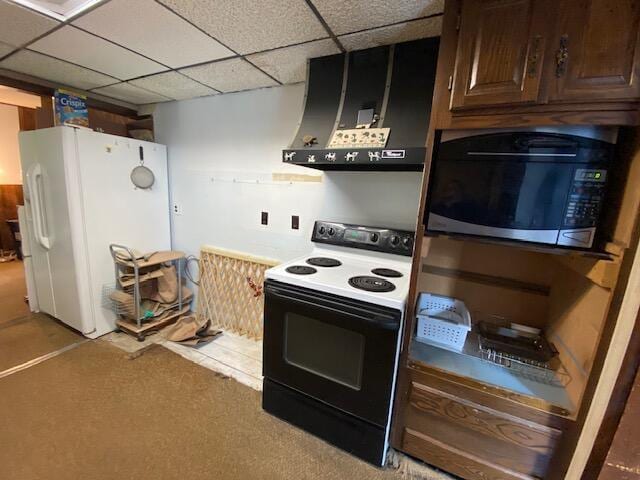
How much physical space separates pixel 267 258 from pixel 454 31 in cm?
194

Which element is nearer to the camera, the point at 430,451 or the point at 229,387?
the point at 430,451

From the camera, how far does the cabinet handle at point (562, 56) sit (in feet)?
3.03

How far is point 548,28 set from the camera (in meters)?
0.93

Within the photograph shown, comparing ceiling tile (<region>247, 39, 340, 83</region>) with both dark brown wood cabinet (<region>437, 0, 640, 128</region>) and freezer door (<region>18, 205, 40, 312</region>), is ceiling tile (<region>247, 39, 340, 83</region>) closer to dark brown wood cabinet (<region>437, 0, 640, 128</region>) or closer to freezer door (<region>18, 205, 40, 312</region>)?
dark brown wood cabinet (<region>437, 0, 640, 128</region>)

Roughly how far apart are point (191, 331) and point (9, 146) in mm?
5176

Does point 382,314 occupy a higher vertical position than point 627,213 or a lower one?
lower

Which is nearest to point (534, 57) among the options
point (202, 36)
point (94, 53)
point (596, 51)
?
A: point (596, 51)

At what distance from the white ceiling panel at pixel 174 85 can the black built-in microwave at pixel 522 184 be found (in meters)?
2.04

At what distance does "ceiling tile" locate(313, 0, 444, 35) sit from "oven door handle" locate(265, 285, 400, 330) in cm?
135

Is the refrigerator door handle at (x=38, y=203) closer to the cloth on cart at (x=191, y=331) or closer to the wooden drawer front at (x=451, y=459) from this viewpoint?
the cloth on cart at (x=191, y=331)

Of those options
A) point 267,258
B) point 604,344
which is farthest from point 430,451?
point 267,258

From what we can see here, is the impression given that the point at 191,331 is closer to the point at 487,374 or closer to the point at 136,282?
the point at 136,282

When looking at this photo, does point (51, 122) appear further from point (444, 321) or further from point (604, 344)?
point (604, 344)

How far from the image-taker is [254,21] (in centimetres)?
133
